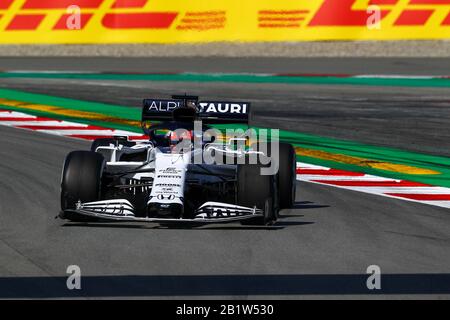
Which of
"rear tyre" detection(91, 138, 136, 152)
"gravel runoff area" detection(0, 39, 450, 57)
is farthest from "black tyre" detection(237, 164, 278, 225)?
"gravel runoff area" detection(0, 39, 450, 57)

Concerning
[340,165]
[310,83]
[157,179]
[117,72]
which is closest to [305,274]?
[157,179]

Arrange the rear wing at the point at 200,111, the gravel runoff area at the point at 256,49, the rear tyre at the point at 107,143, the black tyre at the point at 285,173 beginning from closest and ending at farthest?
the black tyre at the point at 285,173
the rear wing at the point at 200,111
the rear tyre at the point at 107,143
the gravel runoff area at the point at 256,49

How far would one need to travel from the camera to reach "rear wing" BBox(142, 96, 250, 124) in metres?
12.4

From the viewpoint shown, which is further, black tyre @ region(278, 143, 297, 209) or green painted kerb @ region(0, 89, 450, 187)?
green painted kerb @ region(0, 89, 450, 187)

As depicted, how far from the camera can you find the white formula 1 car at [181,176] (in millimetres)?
10930

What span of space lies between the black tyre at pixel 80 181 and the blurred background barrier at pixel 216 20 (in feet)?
52.3

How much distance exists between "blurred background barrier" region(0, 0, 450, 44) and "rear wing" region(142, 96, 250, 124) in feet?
47.0

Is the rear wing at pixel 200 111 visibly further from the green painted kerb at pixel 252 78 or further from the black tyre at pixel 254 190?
the green painted kerb at pixel 252 78

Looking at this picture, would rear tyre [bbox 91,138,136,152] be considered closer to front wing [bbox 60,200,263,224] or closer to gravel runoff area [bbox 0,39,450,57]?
front wing [bbox 60,200,263,224]

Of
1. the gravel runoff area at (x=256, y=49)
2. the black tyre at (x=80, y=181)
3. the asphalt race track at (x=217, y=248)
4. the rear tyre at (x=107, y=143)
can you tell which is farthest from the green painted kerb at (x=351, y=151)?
the gravel runoff area at (x=256, y=49)

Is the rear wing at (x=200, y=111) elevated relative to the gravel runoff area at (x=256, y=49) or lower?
lower

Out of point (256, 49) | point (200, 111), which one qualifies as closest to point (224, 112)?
point (200, 111)

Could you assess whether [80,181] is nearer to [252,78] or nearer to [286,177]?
[286,177]

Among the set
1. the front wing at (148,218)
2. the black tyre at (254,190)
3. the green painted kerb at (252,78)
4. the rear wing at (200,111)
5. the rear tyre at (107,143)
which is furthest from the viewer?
the green painted kerb at (252,78)
